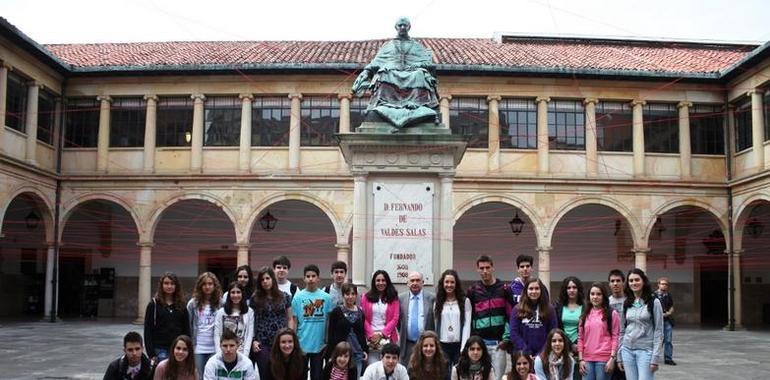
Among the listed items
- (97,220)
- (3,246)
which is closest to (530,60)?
(97,220)

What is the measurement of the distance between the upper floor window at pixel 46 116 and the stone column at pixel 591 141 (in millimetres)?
15579

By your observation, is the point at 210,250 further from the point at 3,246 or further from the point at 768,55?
the point at 768,55

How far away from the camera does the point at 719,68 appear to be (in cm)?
2481

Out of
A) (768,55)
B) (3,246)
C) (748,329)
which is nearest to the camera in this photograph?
(768,55)

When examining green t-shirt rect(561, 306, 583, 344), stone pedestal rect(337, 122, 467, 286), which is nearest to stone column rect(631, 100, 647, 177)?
stone pedestal rect(337, 122, 467, 286)

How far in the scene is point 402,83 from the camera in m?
10.2

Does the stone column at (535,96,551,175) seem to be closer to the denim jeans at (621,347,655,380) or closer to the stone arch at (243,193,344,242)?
the stone arch at (243,193,344,242)

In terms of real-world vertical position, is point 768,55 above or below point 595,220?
above

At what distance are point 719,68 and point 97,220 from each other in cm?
1973

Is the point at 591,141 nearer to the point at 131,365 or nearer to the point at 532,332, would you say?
the point at 532,332

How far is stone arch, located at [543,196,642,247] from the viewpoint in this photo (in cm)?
2373

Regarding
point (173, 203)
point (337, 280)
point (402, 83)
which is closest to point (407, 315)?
point (337, 280)

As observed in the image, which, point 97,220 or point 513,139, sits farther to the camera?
point 97,220

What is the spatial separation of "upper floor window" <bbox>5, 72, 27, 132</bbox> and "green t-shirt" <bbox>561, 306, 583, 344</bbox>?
60.7 ft
